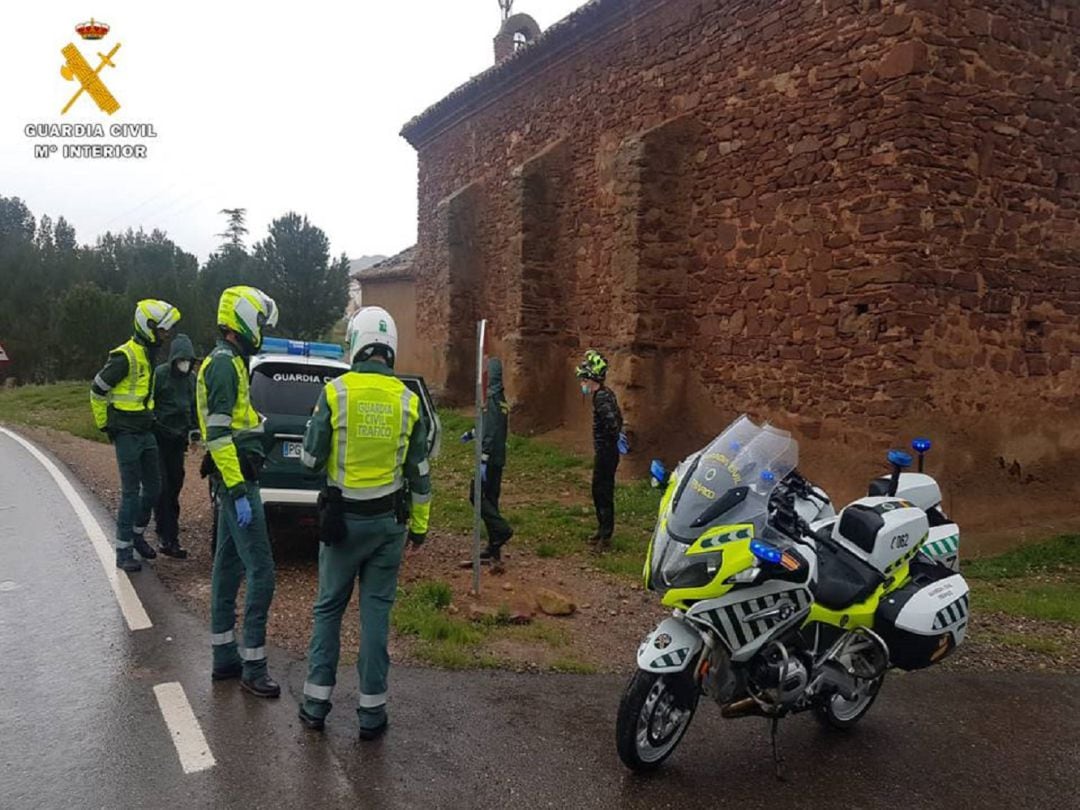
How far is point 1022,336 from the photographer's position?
9266 millimetres

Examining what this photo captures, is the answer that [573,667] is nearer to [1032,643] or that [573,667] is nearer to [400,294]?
[1032,643]

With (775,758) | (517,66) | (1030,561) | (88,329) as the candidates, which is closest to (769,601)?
(775,758)

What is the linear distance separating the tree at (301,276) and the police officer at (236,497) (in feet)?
127

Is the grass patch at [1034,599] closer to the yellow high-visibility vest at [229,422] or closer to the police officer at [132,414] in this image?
the yellow high-visibility vest at [229,422]

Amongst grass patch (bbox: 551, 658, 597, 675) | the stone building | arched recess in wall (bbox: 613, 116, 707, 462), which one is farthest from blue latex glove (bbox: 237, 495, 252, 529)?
arched recess in wall (bbox: 613, 116, 707, 462)

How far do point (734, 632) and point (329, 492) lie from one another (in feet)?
6.65

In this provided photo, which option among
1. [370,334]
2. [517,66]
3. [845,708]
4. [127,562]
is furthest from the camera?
[517,66]

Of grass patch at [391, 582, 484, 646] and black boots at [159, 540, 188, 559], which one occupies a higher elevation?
black boots at [159, 540, 188, 559]

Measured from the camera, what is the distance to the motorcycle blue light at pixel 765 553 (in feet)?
11.2

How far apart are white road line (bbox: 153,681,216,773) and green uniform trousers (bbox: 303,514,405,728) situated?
0.50 meters

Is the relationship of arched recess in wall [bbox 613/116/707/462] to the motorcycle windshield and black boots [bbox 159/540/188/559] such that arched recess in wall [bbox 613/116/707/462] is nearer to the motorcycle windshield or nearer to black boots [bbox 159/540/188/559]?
black boots [bbox 159/540/188/559]

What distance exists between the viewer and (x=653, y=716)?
12.0ft

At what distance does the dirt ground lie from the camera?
5.32 metres

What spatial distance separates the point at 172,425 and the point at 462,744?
15.3ft
